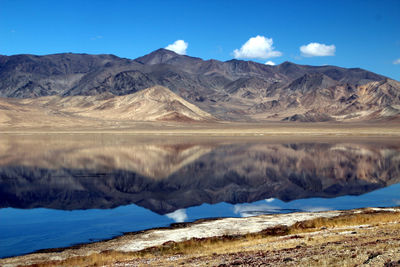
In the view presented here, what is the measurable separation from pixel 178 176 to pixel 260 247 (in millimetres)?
34757

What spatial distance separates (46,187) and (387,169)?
138 ft

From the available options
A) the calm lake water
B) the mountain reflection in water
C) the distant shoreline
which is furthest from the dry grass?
the distant shoreline

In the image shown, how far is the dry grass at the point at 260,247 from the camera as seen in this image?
1602 cm

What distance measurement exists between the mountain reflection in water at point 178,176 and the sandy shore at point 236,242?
300 inches

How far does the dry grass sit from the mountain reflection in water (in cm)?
1015

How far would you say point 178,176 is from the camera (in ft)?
174

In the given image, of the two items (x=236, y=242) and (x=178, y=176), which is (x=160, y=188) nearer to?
(x=178, y=176)

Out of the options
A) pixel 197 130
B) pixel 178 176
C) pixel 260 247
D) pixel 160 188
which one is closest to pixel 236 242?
pixel 260 247

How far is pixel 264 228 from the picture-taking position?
25.3 m

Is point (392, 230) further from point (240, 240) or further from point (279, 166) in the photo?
point (279, 166)

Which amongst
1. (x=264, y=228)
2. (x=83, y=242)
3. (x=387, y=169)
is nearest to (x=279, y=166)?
(x=387, y=169)

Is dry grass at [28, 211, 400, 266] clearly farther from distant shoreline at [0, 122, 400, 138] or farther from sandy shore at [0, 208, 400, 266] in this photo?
distant shoreline at [0, 122, 400, 138]

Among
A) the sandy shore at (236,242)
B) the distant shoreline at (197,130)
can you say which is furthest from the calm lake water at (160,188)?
the distant shoreline at (197,130)

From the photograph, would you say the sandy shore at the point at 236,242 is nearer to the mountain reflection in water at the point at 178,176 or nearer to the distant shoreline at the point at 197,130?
the mountain reflection in water at the point at 178,176
